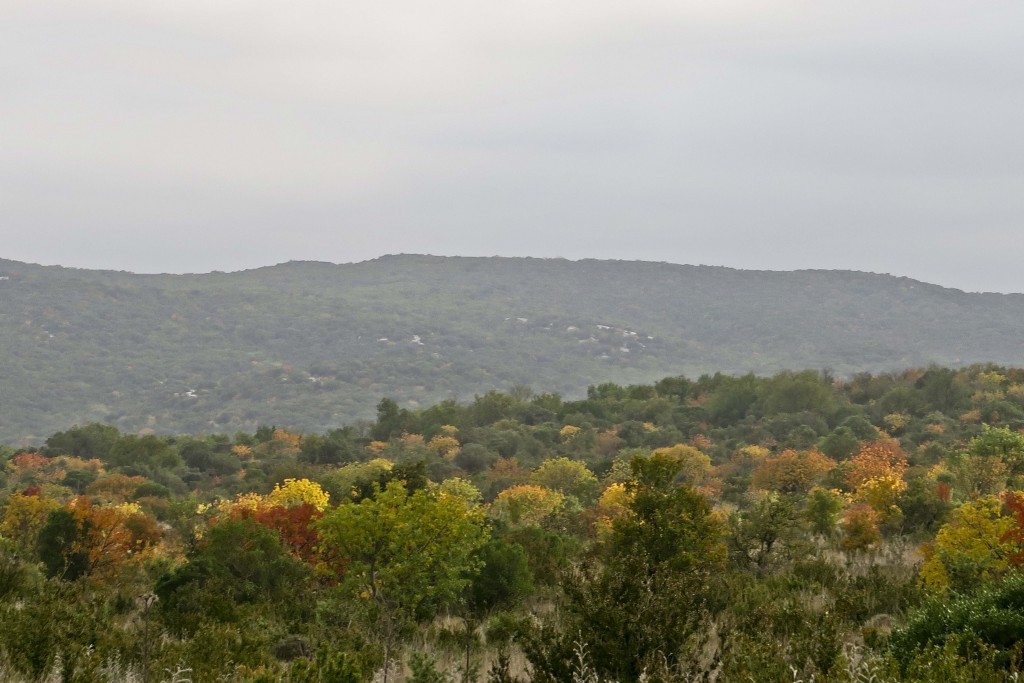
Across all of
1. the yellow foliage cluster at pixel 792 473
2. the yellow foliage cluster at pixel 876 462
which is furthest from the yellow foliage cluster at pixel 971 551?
the yellow foliage cluster at pixel 792 473

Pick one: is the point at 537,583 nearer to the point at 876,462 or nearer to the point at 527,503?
the point at 527,503

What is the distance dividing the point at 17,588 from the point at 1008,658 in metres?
13.5

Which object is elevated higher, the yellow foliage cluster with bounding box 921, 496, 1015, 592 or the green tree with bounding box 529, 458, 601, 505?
the yellow foliage cluster with bounding box 921, 496, 1015, 592

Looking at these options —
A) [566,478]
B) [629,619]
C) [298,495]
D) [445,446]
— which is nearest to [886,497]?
[298,495]

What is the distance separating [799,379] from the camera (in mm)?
82125

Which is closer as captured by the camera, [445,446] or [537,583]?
[537,583]

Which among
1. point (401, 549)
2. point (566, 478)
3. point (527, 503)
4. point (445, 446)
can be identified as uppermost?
point (401, 549)

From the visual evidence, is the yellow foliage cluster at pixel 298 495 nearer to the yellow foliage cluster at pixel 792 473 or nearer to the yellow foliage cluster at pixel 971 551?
the yellow foliage cluster at pixel 971 551

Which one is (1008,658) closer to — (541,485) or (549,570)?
(549,570)

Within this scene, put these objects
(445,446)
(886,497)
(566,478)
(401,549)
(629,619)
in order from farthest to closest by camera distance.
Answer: (445,446)
(566,478)
(886,497)
(401,549)
(629,619)

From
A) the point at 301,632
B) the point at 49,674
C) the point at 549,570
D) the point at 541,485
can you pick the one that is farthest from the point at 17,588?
the point at 541,485

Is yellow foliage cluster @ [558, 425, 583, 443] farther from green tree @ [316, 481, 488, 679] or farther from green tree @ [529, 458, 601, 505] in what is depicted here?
green tree @ [316, 481, 488, 679]

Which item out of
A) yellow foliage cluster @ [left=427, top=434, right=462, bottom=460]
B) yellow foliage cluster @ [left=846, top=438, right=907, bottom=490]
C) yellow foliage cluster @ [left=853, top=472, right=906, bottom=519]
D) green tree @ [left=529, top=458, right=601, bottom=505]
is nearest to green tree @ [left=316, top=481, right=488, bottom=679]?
yellow foliage cluster @ [left=853, top=472, right=906, bottom=519]

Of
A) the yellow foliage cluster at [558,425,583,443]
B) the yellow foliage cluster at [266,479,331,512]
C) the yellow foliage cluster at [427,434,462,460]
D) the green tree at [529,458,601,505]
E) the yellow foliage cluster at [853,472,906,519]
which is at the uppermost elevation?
the yellow foliage cluster at [853,472,906,519]
